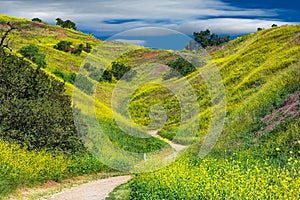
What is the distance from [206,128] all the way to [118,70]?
29.1 meters

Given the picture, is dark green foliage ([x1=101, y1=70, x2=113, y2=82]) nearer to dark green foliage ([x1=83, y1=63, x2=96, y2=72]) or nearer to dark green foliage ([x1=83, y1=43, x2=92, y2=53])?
dark green foliage ([x1=83, y1=63, x2=96, y2=72])

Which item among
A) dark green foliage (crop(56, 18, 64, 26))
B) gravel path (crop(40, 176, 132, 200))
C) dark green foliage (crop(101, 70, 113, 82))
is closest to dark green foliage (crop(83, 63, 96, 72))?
dark green foliage (crop(101, 70, 113, 82))

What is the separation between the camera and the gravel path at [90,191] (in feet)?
59.6

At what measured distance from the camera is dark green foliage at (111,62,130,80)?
62.4 meters

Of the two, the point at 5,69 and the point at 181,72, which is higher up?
the point at 5,69

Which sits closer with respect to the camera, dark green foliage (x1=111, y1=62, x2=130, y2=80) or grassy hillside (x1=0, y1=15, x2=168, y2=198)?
grassy hillside (x1=0, y1=15, x2=168, y2=198)

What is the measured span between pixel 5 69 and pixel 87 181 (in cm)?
800

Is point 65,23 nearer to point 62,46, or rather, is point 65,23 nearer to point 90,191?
point 62,46

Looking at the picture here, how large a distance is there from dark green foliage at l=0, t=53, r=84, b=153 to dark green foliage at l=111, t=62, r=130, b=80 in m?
32.9

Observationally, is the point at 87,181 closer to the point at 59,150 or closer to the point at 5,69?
the point at 59,150

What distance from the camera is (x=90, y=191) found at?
19.9 metres

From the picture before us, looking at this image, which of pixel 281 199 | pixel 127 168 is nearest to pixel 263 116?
pixel 127 168

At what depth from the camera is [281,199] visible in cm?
1076

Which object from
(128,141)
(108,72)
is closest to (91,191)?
(128,141)
